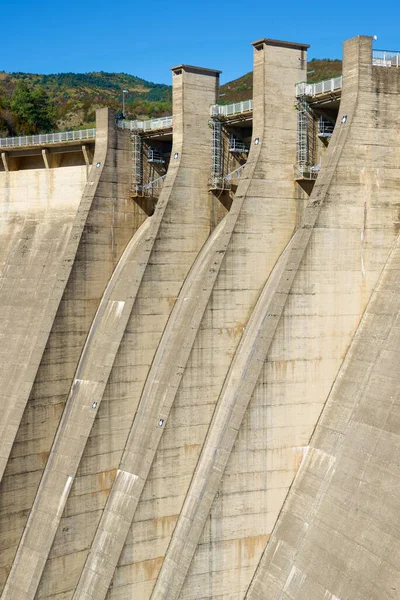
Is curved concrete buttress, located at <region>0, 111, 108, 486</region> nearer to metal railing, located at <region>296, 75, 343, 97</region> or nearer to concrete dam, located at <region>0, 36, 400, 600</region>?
concrete dam, located at <region>0, 36, 400, 600</region>

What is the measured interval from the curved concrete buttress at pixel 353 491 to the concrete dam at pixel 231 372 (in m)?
0.05

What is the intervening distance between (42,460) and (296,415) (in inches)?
355

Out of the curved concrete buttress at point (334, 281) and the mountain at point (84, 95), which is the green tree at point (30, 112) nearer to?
the mountain at point (84, 95)

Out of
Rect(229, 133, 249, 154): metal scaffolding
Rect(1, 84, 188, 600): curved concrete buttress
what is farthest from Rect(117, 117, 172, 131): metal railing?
Rect(229, 133, 249, 154): metal scaffolding

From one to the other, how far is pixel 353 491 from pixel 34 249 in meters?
20.0

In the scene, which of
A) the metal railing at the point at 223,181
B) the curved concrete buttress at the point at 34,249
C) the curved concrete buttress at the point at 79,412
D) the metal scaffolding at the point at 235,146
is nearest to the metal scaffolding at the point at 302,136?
the metal railing at the point at 223,181

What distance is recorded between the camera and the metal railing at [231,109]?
953 inches

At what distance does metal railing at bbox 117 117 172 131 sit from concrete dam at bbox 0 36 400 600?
42 centimetres

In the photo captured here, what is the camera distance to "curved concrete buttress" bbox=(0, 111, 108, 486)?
1009 inches

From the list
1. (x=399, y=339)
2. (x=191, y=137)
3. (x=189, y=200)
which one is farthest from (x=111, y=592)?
(x=191, y=137)

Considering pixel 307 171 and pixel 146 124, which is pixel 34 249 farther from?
pixel 307 171

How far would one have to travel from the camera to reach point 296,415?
17.6m

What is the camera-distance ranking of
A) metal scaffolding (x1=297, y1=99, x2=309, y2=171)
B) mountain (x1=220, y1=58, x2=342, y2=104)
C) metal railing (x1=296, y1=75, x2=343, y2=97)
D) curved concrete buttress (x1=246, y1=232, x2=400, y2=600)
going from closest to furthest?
curved concrete buttress (x1=246, y1=232, x2=400, y2=600) < metal railing (x1=296, y1=75, x2=343, y2=97) < metal scaffolding (x1=297, y1=99, x2=309, y2=171) < mountain (x1=220, y1=58, x2=342, y2=104)

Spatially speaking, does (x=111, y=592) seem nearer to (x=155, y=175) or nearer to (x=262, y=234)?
(x=262, y=234)
